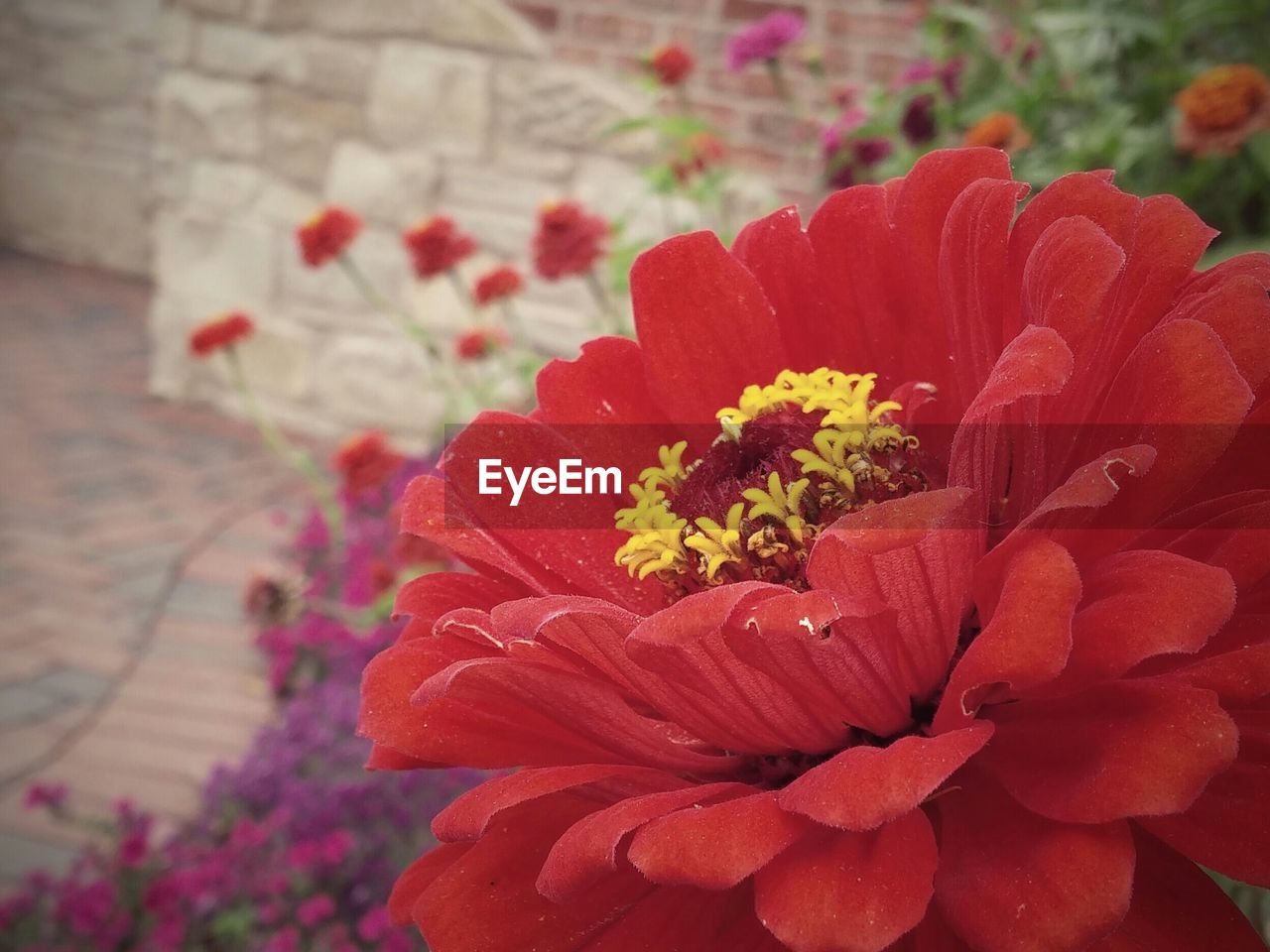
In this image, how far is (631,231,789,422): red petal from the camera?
346mm

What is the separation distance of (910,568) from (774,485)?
0.10 meters

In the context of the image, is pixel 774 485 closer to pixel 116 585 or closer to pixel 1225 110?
pixel 1225 110

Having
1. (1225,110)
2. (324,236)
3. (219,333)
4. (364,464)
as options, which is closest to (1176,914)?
(1225,110)

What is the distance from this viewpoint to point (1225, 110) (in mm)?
956


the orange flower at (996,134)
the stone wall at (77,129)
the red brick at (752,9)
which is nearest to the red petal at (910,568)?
the orange flower at (996,134)

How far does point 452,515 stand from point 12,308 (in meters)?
4.71

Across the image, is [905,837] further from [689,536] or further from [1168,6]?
[1168,6]

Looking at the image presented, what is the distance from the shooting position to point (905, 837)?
24cm

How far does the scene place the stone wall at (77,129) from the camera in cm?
501

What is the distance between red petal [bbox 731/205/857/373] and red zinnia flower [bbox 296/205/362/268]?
59.2 inches

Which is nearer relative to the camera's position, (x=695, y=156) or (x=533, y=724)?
(x=533, y=724)

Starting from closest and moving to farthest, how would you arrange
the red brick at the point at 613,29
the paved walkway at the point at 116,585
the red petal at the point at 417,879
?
1. the red petal at the point at 417,879
2. the paved walkway at the point at 116,585
3. the red brick at the point at 613,29

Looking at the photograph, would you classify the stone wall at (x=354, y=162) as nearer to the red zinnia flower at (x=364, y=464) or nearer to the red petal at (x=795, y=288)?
the red zinnia flower at (x=364, y=464)

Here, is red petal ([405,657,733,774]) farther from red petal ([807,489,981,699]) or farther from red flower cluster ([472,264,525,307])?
red flower cluster ([472,264,525,307])
